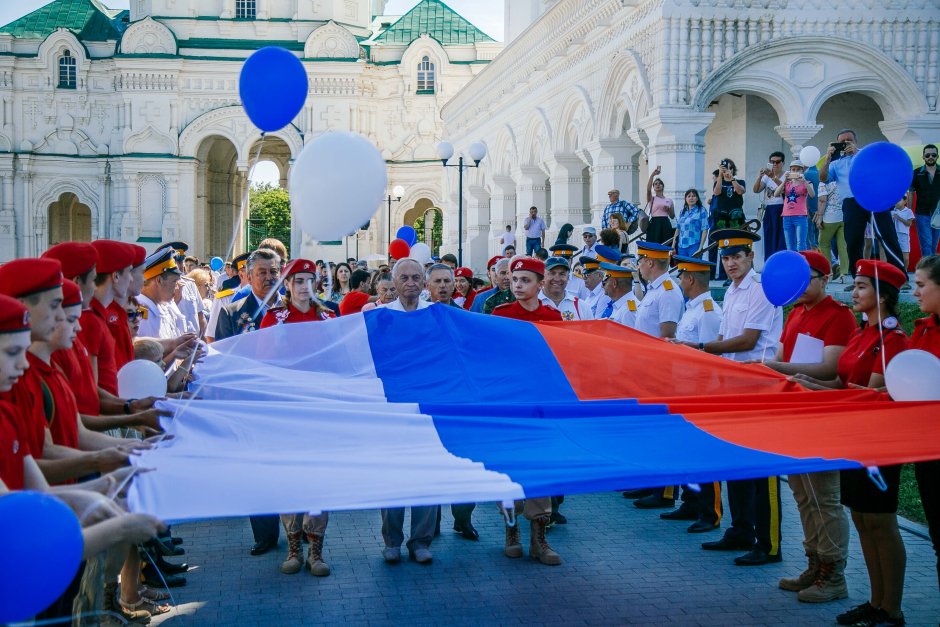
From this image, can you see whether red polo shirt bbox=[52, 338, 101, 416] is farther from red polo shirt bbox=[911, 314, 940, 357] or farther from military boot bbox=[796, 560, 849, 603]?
red polo shirt bbox=[911, 314, 940, 357]

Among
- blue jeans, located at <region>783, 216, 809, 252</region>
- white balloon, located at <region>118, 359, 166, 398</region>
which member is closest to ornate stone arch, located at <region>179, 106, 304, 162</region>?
blue jeans, located at <region>783, 216, 809, 252</region>

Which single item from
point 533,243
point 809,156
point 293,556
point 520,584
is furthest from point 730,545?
point 533,243

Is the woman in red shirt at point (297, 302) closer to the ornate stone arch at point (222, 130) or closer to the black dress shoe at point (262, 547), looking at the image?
the black dress shoe at point (262, 547)

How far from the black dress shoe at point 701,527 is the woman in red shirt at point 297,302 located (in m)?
3.39

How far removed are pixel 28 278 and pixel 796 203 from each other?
12.8 metres

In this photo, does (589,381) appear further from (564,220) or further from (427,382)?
(564,220)

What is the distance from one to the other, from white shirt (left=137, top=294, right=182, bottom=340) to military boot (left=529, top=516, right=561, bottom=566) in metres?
3.92

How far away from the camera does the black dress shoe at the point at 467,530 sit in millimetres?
7500

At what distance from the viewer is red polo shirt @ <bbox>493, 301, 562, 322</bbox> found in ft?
27.1

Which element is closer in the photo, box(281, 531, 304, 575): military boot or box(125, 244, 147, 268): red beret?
box(125, 244, 147, 268): red beret

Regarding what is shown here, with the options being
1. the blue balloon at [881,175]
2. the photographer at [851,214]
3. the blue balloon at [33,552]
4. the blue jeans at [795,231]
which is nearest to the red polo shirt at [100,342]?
the blue balloon at [33,552]

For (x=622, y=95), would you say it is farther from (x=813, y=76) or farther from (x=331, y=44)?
(x=331, y=44)

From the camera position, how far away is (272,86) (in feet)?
22.4

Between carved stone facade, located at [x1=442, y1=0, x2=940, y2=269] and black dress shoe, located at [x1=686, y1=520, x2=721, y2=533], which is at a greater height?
carved stone facade, located at [x1=442, y1=0, x2=940, y2=269]
